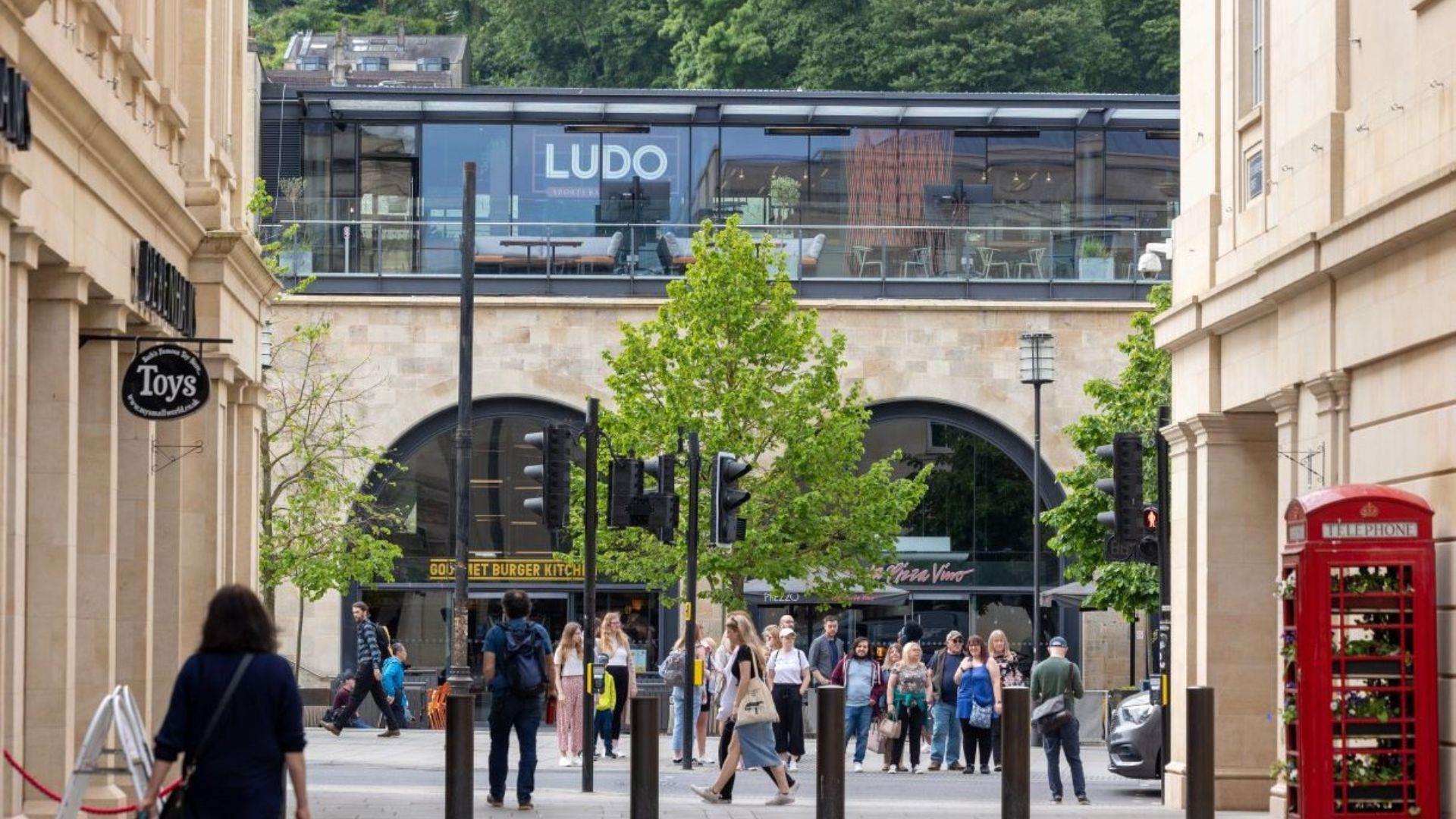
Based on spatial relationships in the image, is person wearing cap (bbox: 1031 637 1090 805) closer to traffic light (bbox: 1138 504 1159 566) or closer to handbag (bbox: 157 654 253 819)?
traffic light (bbox: 1138 504 1159 566)

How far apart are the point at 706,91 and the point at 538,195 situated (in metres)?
3.73

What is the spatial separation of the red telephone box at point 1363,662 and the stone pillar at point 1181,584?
625 centimetres

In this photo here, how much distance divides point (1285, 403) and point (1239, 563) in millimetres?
→ 2768

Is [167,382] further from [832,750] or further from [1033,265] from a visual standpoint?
[1033,265]

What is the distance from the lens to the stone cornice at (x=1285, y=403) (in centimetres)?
1883

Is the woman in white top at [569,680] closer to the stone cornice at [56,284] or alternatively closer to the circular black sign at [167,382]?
the circular black sign at [167,382]

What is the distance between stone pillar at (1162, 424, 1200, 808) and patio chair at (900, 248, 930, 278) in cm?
2187

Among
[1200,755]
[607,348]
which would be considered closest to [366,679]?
[607,348]

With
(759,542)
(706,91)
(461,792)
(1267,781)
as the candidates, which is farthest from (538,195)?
(461,792)

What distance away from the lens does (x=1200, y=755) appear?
1459 cm

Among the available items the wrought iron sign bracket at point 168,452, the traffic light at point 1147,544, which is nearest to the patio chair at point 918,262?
the traffic light at point 1147,544

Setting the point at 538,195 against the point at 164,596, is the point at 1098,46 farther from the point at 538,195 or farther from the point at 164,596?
the point at 164,596

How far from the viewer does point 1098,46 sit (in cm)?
6869

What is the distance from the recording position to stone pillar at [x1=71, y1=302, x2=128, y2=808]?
17.5 meters
